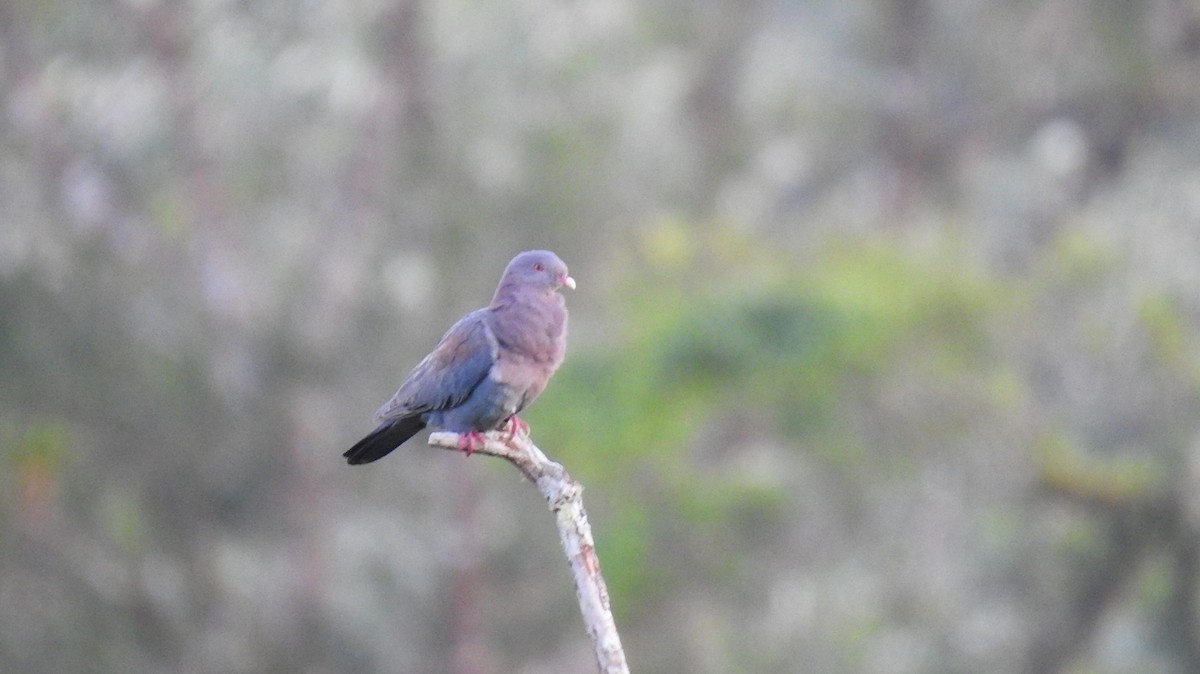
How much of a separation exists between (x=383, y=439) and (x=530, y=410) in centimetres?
683

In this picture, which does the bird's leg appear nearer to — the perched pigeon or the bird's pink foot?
the perched pigeon

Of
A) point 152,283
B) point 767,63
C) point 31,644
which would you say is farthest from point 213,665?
point 767,63

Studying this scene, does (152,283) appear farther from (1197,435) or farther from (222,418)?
(1197,435)

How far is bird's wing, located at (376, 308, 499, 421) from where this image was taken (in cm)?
585

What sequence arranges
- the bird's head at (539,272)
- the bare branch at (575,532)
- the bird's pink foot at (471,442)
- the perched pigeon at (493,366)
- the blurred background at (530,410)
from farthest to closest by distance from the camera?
the blurred background at (530,410) < the bird's head at (539,272) < the perched pigeon at (493,366) < the bird's pink foot at (471,442) < the bare branch at (575,532)

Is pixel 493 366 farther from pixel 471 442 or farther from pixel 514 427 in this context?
pixel 471 442

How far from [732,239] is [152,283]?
391 centimetres

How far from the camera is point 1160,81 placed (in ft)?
54.5

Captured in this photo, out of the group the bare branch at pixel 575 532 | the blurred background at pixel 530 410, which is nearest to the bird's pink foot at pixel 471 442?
the bare branch at pixel 575 532

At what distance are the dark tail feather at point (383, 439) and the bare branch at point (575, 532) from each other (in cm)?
44

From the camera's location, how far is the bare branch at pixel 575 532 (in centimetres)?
457

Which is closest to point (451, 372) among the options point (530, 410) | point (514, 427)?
point (514, 427)

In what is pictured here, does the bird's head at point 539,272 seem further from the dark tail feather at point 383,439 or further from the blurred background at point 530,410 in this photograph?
the blurred background at point 530,410

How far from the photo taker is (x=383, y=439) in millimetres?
5977
